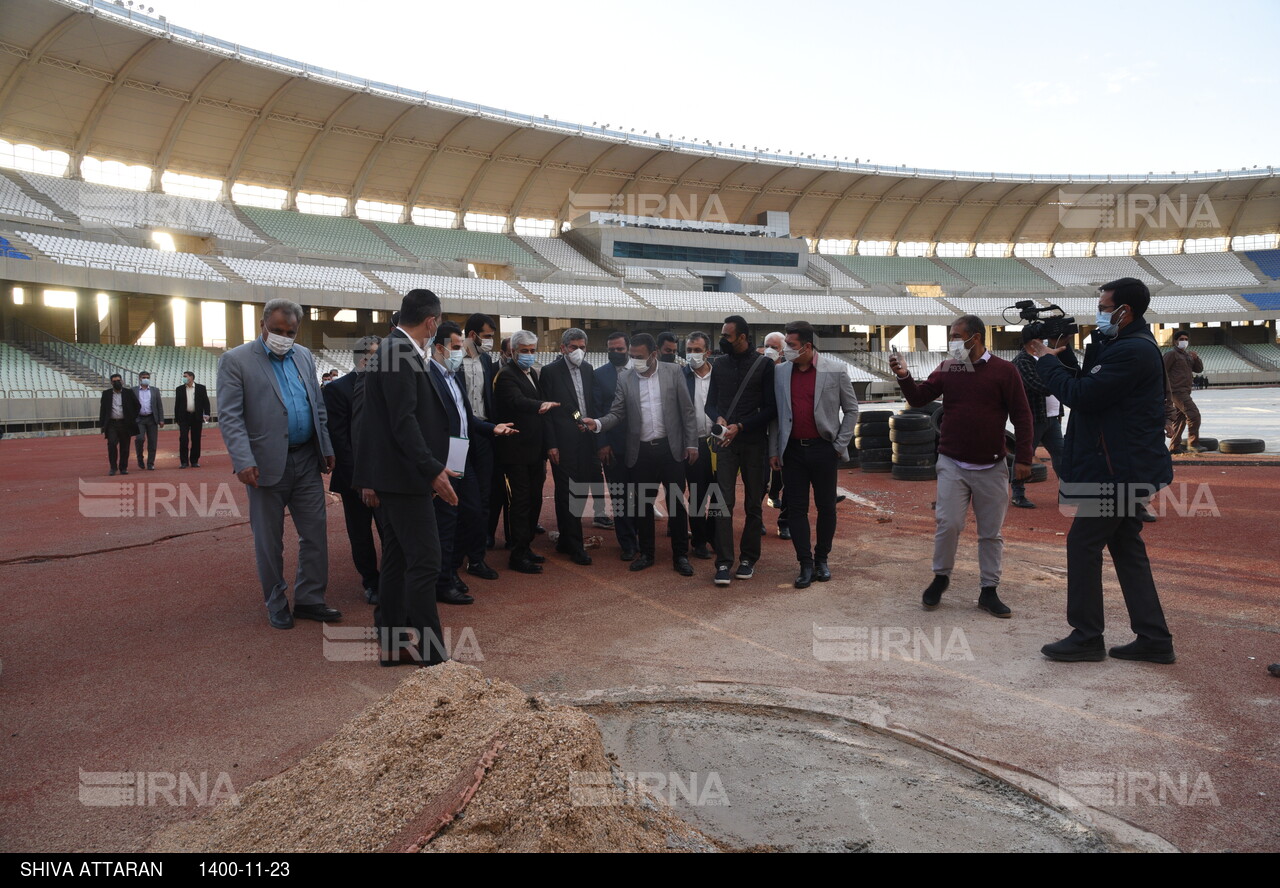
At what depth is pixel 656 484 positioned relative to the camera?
645 cm

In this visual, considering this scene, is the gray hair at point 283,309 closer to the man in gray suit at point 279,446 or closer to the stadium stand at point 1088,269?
the man in gray suit at point 279,446


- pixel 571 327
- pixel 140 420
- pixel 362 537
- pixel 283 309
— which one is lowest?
pixel 362 537

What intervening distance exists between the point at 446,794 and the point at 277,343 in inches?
138

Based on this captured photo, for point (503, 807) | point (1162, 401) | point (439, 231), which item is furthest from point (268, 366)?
Result: point (439, 231)

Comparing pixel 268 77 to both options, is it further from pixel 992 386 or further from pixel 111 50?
pixel 992 386

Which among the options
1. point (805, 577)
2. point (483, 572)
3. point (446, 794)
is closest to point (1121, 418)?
point (805, 577)

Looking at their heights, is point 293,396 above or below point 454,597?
above

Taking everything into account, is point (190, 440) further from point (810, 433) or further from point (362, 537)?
point (810, 433)

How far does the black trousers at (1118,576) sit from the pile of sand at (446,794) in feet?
9.33

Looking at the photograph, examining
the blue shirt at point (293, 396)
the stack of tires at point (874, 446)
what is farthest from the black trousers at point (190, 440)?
the stack of tires at point (874, 446)

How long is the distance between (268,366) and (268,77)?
32884 mm

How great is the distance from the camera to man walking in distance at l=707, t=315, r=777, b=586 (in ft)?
19.8

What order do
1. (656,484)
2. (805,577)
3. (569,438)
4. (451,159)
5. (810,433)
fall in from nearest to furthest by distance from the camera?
1. (805,577)
2. (810,433)
3. (656,484)
4. (569,438)
5. (451,159)

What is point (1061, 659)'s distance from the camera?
4043mm
